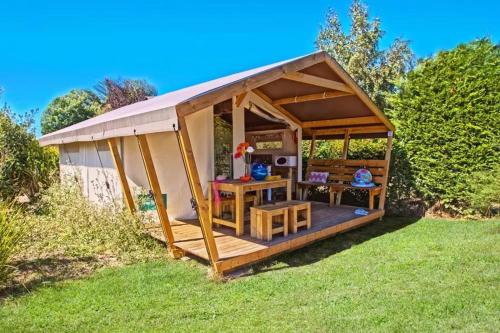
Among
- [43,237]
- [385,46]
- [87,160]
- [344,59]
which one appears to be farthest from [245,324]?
[385,46]

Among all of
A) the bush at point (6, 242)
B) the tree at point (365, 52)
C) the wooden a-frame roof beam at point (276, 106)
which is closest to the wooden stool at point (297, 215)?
the wooden a-frame roof beam at point (276, 106)

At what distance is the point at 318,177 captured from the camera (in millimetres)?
A: 8703

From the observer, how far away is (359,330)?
2848 mm

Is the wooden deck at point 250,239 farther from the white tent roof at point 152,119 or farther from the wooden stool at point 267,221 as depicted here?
the white tent roof at point 152,119

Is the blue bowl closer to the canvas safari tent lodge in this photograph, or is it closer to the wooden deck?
the canvas safari tent lodge

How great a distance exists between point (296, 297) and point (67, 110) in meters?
41.7

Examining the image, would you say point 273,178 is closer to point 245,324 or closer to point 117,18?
point 245,324

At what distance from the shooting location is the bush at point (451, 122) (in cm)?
672

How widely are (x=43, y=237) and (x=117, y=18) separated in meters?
11.9

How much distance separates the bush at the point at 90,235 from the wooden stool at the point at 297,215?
85.3 inches

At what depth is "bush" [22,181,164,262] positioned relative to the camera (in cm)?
523

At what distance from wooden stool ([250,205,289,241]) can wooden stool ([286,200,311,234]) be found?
0.16 meters

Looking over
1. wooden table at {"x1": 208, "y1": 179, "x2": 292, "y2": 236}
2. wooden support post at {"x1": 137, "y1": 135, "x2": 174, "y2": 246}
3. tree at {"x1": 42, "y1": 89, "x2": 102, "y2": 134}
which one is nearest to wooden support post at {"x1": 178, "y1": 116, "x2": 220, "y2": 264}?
wooden support post at {"x1": 137, "y1": 135, "x2": 174, "y2": 246}

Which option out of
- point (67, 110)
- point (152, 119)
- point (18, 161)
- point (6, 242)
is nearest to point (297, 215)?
point (152, 119)
